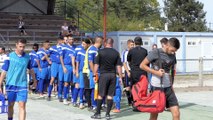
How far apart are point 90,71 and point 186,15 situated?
184 ft

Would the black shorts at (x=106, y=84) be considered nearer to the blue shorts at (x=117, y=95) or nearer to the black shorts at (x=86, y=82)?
the blue shorts at (x=117, y=95)

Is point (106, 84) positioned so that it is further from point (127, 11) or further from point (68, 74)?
point (127, 11)

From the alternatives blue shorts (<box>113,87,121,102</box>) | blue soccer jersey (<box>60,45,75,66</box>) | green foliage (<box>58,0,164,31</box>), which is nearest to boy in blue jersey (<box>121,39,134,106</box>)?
blue shorts (<box>113,87,121,102</box>)

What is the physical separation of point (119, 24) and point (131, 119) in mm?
48650

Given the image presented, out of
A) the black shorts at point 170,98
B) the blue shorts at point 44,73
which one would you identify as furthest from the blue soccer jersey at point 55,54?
the black shorts at point 170,98

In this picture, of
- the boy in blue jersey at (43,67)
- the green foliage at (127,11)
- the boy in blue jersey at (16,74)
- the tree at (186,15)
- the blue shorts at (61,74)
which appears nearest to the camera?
the boy in blue jersey at (16,74)

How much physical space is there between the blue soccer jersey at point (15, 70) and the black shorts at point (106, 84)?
2.42m

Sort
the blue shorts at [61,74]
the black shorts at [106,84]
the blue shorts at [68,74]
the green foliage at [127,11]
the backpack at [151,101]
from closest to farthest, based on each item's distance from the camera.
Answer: the backpack at [151,101] < the black shorts at [106,84] < the blue shorts at [68,74] < the blue shorts at [61,74] < the green foliage at [127,11]

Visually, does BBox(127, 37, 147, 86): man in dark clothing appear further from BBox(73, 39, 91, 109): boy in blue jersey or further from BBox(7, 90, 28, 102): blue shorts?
BBox(7, 90, 28, 102): blue shorts

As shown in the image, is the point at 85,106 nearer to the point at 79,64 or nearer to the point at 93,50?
the point at 79,64

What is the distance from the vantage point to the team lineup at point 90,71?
805 centimetres

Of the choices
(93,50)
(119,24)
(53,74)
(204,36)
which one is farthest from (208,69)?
(119,24)

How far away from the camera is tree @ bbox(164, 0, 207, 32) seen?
6575 cm

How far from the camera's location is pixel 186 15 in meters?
66.8
